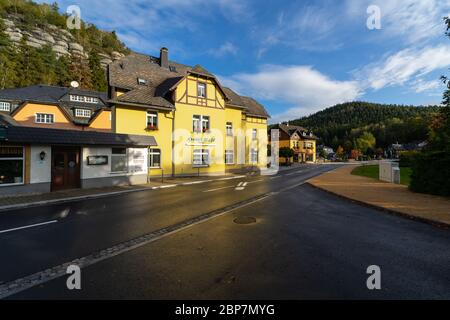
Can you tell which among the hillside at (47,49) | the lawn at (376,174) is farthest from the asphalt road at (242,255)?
the hillside at (47,49)

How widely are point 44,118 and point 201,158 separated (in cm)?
2187

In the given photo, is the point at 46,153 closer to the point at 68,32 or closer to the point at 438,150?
the point at 438,150

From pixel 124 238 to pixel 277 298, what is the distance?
4420 mm

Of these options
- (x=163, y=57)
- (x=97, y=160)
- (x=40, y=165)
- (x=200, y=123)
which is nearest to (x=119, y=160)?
(x=97, y=160)

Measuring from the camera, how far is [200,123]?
1017 inches

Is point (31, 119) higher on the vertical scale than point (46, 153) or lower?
higher

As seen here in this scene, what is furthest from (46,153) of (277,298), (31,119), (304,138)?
(304,138)

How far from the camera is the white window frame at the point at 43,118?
96.8ft

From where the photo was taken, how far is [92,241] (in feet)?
19.5

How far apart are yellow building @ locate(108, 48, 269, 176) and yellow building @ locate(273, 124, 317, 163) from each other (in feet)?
122

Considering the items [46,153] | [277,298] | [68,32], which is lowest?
[277,298]

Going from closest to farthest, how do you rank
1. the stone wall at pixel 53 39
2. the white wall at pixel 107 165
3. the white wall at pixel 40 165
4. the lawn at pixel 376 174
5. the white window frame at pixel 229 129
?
the white wall at pixel 40 165, the white wall at pixel 107 165, the lawn at pixel 376 174, the white window frame at pixel 229 129, the stone wall at pixel 53 39

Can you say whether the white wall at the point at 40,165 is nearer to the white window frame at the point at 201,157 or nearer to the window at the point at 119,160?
the window at the point at 119,160

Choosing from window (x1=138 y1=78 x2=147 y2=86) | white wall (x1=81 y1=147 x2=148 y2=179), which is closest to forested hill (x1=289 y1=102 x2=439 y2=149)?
window (x1=138 y1=78 x2=147 y2=86)
